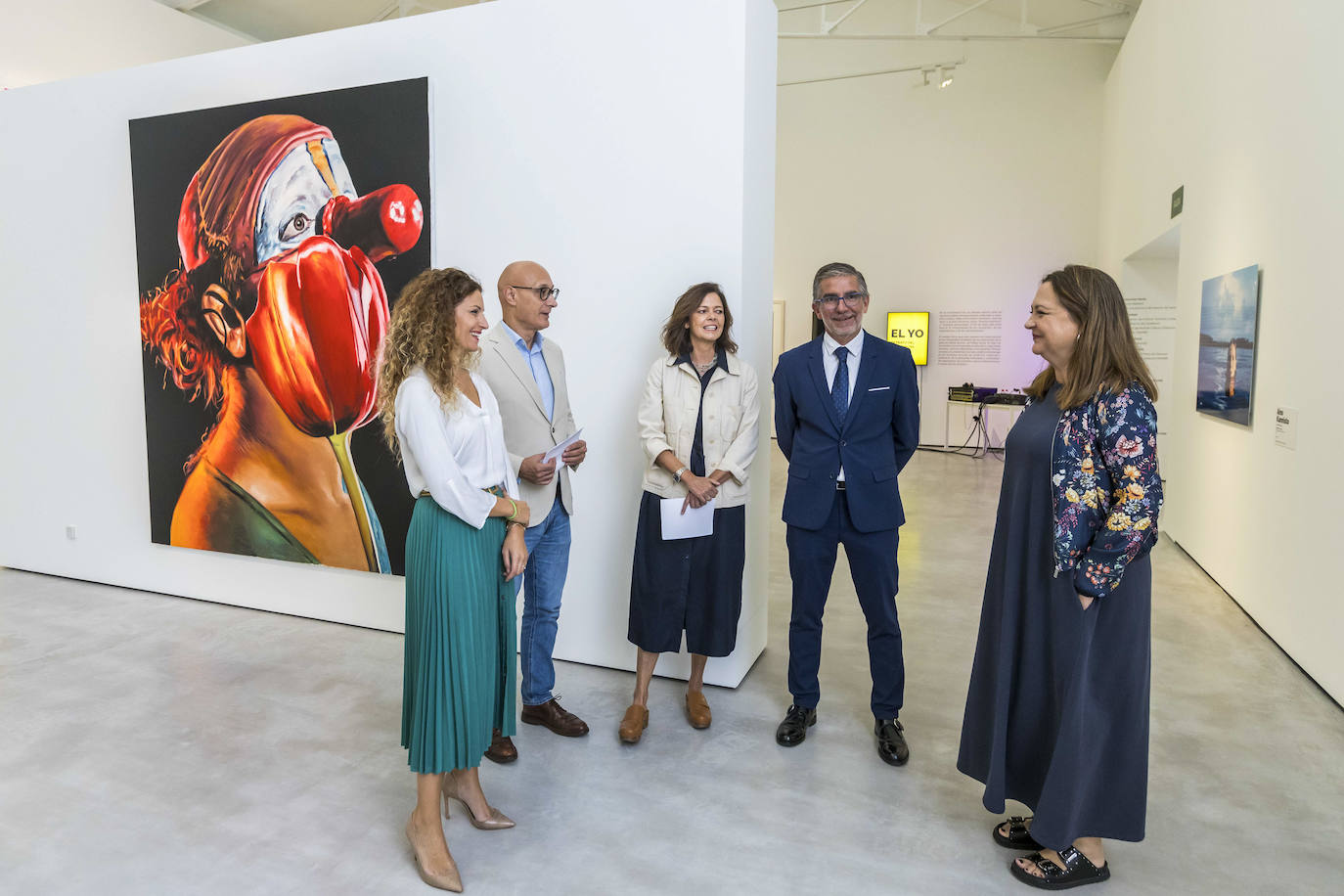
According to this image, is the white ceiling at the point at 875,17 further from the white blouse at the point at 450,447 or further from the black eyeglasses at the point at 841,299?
the white blouse at the point at 450,447

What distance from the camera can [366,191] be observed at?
14.4 ft

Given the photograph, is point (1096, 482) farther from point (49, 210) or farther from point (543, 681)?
point (49, 210)

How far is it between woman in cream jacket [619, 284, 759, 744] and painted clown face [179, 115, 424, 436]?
1760 mm

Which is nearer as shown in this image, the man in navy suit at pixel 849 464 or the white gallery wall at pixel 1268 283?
the man in navy suit at pixel 849 464

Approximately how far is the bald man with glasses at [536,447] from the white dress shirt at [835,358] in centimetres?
96

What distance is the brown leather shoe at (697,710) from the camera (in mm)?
3467

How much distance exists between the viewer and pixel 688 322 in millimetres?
3326

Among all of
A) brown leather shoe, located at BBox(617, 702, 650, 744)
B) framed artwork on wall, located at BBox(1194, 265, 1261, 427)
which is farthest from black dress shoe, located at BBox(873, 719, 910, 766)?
framed artwork on wall, located at BBox(1194, 265, 1261, 427)

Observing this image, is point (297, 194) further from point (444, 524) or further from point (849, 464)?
point (849, 464)

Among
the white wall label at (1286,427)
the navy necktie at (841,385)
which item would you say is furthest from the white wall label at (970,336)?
the navy necktie at (841,385)

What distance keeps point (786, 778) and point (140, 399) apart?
14.4 feet

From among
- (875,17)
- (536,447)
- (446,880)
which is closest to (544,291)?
(536,447)

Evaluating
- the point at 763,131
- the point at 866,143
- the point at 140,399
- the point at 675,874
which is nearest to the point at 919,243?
the point at 866,143

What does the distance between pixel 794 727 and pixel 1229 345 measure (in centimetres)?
408
